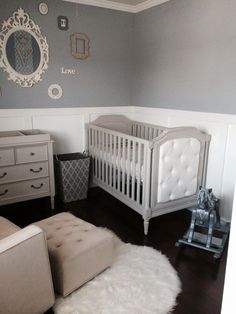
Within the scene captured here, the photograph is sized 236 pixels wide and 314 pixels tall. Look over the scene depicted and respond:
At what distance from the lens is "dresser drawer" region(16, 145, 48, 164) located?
266 cm

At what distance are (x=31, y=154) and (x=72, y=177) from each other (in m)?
0.62

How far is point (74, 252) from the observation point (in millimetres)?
1664

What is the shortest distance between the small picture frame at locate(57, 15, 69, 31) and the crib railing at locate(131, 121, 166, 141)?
1.45m

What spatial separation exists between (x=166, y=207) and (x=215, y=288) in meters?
0.84

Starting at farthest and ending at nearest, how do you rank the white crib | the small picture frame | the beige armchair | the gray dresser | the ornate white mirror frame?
the small picture frame, the ornate white mirror frame, the gray dresser, the white crib, the beige armchair

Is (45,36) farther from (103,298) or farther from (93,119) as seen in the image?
(103,298)

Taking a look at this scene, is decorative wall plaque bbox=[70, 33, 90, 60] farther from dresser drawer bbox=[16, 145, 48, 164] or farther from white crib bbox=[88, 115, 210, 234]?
dresser drawer bbox=[16, 145, 48, 164]

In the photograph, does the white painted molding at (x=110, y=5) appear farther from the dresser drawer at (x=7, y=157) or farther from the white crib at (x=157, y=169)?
the dresser drawer at (x=7, y=157)

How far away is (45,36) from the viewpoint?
2.97 metres

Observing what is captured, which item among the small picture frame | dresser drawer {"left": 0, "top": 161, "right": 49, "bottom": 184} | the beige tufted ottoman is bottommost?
the beige tufted ottoman

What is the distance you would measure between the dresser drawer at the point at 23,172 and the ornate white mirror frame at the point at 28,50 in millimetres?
950

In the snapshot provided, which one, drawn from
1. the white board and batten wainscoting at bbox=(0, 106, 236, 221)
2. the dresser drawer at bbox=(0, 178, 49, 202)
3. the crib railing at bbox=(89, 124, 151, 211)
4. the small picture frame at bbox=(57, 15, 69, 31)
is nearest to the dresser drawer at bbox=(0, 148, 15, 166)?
the dresser drawer at bbox=(0, 178, 49, 202)

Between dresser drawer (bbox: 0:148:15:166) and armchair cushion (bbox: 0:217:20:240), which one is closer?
armchair cushion (bbox: 0:217:20:240)

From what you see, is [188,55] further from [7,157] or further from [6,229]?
[6,229]
